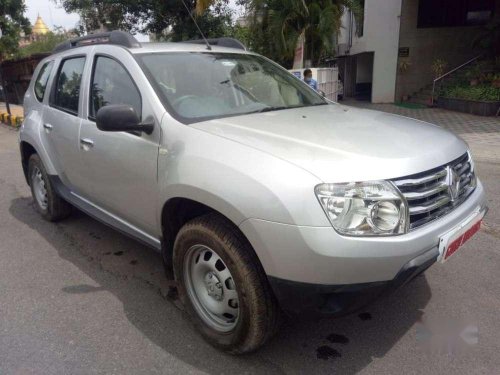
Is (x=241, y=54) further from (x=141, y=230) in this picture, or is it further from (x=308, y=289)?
(x=308, y=289)

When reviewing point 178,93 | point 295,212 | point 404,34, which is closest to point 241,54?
point 178,93

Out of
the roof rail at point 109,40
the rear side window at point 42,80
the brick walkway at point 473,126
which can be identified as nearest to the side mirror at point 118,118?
the roof rail at point 109,40

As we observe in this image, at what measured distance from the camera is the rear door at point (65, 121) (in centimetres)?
365

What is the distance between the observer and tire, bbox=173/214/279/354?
2248 mm

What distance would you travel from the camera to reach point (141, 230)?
10.2 ft

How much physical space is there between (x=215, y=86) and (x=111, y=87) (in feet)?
2.62

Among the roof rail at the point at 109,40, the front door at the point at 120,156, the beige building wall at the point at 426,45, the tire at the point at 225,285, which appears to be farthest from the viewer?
the beige building wall at the point at 426,45

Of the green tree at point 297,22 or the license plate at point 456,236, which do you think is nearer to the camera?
the license plate at point 456,236

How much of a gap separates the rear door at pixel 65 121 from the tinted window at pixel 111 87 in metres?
0.26

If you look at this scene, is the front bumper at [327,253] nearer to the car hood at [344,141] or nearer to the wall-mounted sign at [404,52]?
the car hood at [344,141]

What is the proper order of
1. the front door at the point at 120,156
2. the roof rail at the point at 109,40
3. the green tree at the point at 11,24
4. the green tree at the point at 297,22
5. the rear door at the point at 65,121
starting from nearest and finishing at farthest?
the front door at the point at 120,156 < the roof rail at the point at 109,40 < the rear door at the point at 65,121 < the green tree at the point at 297,22 < the green tree at the point at 11,24

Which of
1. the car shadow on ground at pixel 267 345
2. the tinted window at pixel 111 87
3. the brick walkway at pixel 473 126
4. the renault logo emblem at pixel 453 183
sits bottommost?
the brick walkway at pixel 473 126

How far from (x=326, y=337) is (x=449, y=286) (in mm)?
1165

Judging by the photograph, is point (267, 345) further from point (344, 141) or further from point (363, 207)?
point (344, 141)
